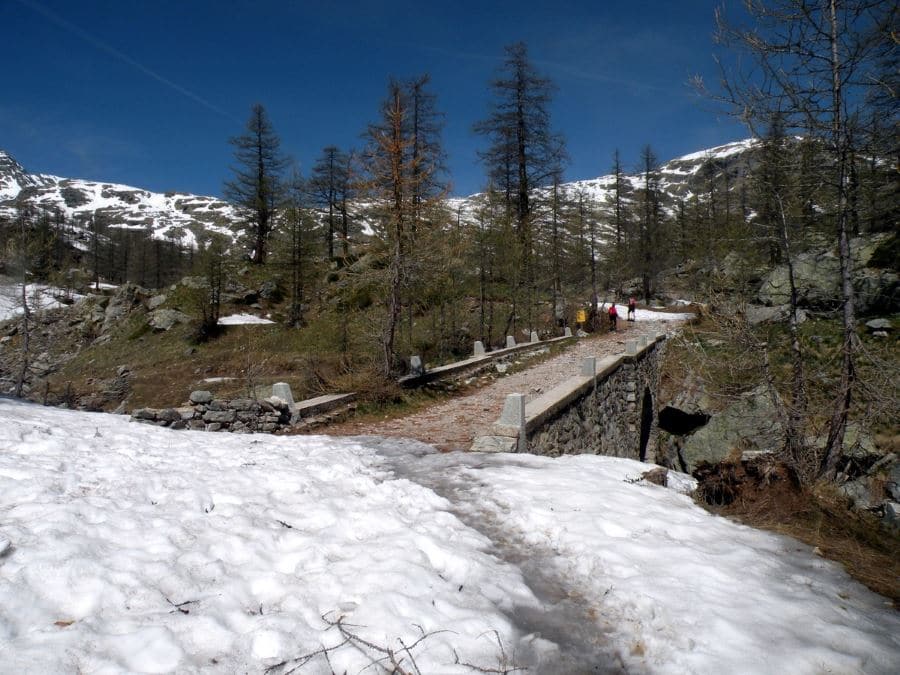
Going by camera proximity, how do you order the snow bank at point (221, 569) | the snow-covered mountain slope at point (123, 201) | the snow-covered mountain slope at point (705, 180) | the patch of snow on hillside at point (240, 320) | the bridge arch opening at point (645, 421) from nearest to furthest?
the snow bank at point (221, 569), the snow-covered mountain slope at point (705, 180), the bridge arch opening at point (645, 421), the patch of snow on hillside at point (240, 320), the snow-covered mountain slope at point (123, 201)

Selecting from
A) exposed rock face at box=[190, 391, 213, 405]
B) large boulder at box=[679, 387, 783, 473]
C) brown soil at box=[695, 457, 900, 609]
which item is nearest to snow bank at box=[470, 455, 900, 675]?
brown soil at box=[695, 457, 900, 609]

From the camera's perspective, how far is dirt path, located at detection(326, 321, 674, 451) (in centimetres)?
759

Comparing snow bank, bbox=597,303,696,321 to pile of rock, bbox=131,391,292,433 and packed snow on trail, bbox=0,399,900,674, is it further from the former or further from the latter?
packed snow on trail, bbox=0,399,900,674

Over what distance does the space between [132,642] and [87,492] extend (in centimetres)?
222

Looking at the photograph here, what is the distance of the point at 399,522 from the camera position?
355 cm

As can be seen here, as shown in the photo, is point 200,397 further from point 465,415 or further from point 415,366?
point 415,366

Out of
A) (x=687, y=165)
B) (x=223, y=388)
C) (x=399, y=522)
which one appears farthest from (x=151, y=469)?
(x=687, y=165)

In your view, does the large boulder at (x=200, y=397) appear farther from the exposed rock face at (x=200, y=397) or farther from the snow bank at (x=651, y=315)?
the snow bank at (x=651, y=315)

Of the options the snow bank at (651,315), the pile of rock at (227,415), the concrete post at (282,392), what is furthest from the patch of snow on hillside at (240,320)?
the snow bank at (651,315)

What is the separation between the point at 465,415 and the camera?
9.26 m

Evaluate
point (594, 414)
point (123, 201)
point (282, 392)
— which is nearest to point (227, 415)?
point (282, 392)

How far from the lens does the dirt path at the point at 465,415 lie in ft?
24.9

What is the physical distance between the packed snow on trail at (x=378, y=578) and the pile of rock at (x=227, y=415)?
329 cm

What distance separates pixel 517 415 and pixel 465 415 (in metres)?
2.96
